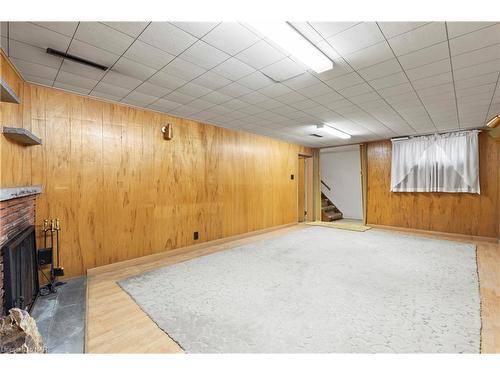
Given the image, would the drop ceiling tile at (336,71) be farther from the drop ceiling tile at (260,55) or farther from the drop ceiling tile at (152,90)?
the drop ceiling tile at (152,90)

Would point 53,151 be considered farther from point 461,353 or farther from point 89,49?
point 461,353

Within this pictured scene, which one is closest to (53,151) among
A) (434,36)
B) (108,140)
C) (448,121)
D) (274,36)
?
(108,140)

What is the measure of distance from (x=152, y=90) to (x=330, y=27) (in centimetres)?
239

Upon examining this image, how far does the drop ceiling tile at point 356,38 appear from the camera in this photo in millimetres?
1947

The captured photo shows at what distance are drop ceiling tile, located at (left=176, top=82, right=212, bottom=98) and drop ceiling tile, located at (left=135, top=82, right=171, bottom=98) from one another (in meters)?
0.21

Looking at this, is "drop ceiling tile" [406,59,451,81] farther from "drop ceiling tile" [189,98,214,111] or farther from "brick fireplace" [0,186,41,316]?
"brick fireplace" [0,186,41,316]

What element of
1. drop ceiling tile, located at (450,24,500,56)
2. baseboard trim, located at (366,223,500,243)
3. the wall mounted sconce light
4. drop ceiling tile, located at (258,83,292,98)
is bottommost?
baseboard trim, located at (366,223,500,243)

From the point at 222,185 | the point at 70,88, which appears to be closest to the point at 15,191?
the point at 70,88

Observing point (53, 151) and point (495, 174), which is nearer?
point (53, 151)

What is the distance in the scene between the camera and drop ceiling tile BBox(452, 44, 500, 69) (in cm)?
226

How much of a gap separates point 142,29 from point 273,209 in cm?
534

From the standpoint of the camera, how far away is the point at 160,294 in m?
2.73

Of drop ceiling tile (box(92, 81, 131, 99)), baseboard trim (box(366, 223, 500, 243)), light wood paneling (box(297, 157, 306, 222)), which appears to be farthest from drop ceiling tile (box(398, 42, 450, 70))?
light wood paneling (box(297, 157, 306, 222))

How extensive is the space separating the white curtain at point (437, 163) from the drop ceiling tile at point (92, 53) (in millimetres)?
6933
